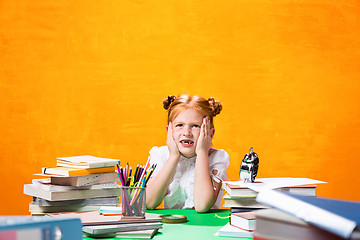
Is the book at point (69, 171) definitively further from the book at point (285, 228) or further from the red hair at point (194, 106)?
the book at point (285, 228)

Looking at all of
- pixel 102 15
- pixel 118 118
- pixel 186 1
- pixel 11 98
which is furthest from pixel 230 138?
pixel 11 98

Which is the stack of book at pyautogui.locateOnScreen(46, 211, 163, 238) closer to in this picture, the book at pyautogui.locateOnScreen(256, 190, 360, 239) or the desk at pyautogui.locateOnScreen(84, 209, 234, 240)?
the desk at pyautogui.locateOnScreen(84, 209, 234, 240)

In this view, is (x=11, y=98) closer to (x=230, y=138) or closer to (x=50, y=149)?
(x=50, y=149)

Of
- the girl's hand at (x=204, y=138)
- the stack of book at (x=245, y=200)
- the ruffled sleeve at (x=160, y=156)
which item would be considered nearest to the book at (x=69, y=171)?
the stack of book at (x=245, y=200)

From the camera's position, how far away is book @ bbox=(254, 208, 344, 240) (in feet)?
1.97

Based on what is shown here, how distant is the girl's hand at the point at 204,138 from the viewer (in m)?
2.15

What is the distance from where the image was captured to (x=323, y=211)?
595 millimetres

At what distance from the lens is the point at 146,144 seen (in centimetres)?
321

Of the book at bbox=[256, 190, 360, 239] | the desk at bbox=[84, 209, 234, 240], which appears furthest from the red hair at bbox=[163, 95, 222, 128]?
the book at bbox=[256, 190, 360, 239]

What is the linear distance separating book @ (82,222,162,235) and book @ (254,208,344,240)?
2.36ft

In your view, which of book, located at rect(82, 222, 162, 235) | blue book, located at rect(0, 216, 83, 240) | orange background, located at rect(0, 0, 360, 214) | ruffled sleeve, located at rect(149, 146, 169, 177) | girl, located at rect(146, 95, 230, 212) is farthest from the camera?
orange background, located at rect(0, 0, 360, 214)

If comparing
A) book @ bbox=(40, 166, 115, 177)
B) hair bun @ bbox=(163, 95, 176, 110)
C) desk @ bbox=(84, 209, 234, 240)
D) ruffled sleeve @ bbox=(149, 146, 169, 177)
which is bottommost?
desk @ bbox=(84, 209, 234, 240)

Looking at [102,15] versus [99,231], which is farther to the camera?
[102,15]

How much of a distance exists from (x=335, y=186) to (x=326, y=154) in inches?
8.9
